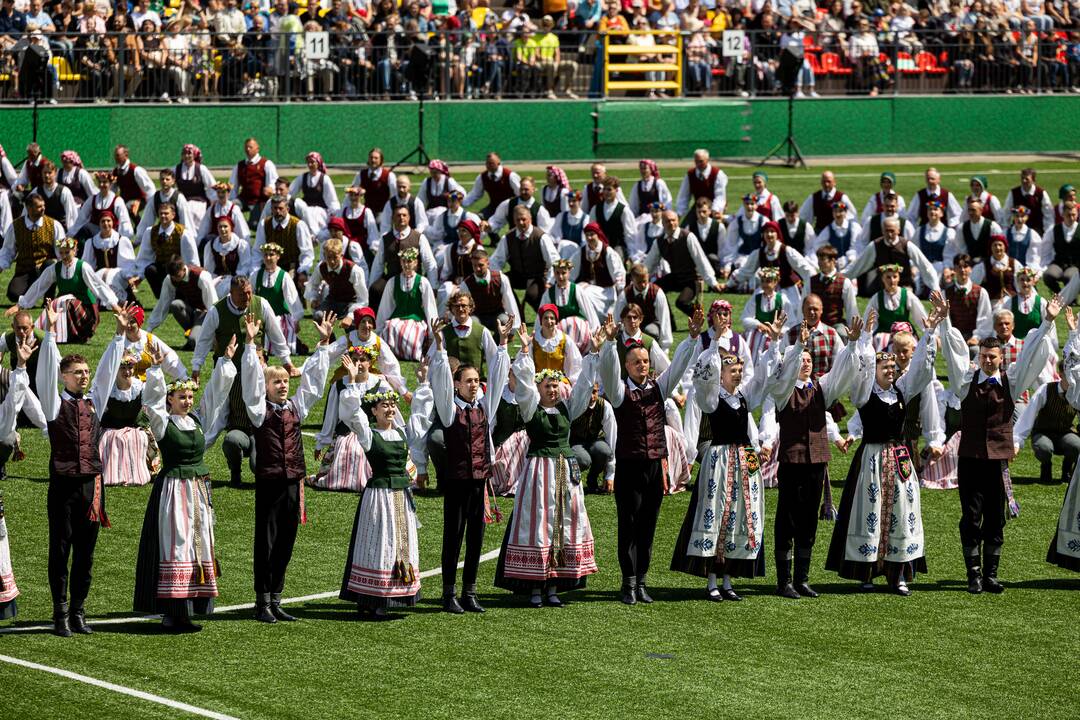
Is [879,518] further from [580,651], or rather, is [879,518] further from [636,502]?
[580,651]

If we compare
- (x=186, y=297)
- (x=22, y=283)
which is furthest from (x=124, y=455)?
(x=22, y=283)

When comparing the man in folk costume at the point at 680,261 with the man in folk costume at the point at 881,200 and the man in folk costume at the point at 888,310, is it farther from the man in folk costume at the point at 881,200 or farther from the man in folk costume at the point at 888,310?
the man in folk costume at the point at 888,310

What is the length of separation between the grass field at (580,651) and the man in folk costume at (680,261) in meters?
8.64

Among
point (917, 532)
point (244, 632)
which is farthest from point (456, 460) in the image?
point (917, 532)

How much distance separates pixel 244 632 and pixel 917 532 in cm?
473

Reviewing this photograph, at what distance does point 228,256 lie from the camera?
2352 centimetres

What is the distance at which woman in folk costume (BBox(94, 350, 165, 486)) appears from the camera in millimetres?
16422

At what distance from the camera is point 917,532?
13.9 m

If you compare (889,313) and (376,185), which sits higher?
(376,185)

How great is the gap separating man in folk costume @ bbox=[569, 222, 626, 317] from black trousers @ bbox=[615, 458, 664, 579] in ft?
29.2

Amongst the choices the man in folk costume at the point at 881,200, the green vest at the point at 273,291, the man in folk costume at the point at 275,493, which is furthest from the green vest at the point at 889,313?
the man in folk costume at the point at 275,493

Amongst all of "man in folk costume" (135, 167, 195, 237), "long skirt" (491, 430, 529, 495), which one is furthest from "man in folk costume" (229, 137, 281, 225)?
"long skirt" (491, 430, 529, 495)

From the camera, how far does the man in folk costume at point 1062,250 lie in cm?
2547

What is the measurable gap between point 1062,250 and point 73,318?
12532 mm
